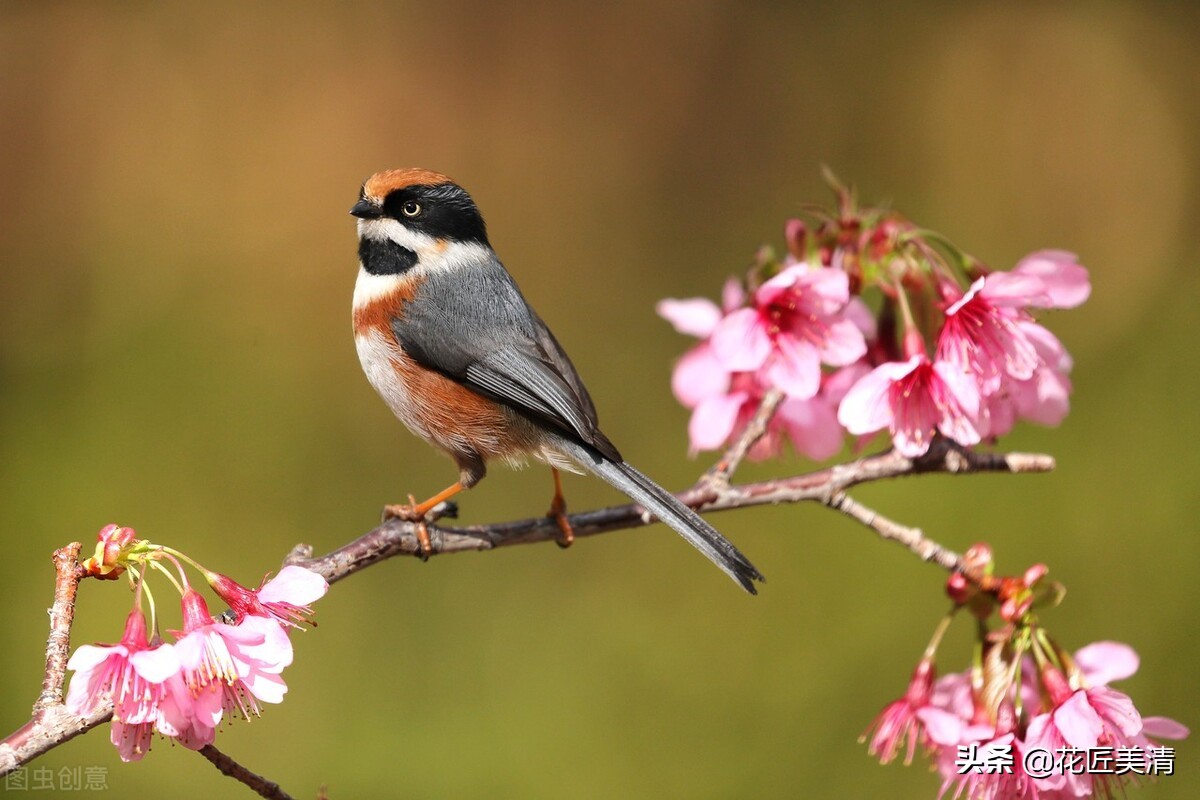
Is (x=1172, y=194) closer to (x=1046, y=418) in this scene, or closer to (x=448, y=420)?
(x=1046, y=418)

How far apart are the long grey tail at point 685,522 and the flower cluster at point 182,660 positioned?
2.48 feet

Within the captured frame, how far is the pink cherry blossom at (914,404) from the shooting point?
2182 mm

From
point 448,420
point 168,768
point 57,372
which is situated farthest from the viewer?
point 57,372

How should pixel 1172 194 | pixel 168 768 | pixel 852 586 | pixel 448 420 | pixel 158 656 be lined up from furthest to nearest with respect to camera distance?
pixel 1172 194, pixel 852 586, pixel 168 768, pixel 448 420, pixel 158 656

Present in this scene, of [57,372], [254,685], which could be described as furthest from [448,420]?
[57,372]

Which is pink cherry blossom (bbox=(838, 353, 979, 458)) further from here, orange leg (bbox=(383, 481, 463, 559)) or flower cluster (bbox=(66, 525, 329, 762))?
flower cluster (bbox=(66, 525, 329, 762))

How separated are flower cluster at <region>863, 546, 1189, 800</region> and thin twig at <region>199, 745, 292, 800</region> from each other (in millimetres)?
1088

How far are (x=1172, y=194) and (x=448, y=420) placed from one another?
13.6 ft

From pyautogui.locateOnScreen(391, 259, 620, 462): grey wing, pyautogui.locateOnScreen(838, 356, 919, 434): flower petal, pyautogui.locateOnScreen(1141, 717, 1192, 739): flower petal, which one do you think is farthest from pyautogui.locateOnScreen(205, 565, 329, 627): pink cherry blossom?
pyautogui.locateOnScreen(1141, 717, 1192, 739): flower petal

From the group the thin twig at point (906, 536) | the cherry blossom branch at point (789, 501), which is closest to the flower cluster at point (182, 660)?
the cherry blossom branch at point (789, 501)

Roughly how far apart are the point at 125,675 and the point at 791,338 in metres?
1.46

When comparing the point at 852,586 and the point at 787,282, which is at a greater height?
the point at 787,282

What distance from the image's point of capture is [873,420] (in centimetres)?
220

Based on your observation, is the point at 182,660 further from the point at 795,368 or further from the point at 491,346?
the point at 795,368
